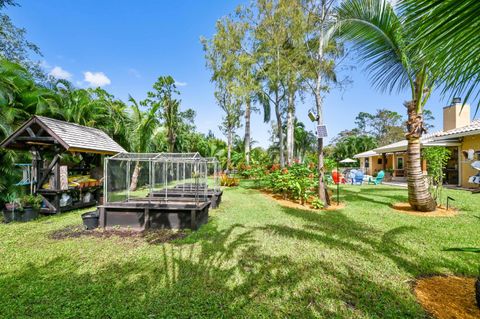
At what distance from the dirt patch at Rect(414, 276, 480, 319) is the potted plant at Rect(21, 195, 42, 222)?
31.8ft

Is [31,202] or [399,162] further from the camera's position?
[399,162]

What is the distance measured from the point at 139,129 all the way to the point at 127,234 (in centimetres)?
877

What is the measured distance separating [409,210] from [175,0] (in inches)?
540

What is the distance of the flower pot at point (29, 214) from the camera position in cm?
688

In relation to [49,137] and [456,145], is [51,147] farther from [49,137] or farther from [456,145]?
[456,145]

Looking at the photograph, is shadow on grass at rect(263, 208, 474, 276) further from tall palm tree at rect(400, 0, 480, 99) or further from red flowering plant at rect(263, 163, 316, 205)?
tall palm tree at rect(400, 0, 480, 99)

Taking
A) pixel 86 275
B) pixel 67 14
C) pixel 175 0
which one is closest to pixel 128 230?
pixel 86 275

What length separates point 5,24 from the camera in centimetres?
1387

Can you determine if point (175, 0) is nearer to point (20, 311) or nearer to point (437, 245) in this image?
point (20, 311)

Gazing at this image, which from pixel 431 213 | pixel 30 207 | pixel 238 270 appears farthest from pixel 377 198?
pixel 30 207

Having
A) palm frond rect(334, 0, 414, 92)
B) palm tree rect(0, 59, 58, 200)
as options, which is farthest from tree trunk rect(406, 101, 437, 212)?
palm tree rect(0, 59, 58, 200)

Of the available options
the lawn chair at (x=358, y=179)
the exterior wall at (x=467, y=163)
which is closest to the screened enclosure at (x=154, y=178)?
the lawn chair at (x=358, y=179)

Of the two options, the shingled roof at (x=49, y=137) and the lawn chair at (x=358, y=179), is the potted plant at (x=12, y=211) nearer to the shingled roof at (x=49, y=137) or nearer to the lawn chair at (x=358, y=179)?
the shingled roof at (x=49, y=137)

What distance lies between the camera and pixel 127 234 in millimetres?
5613
